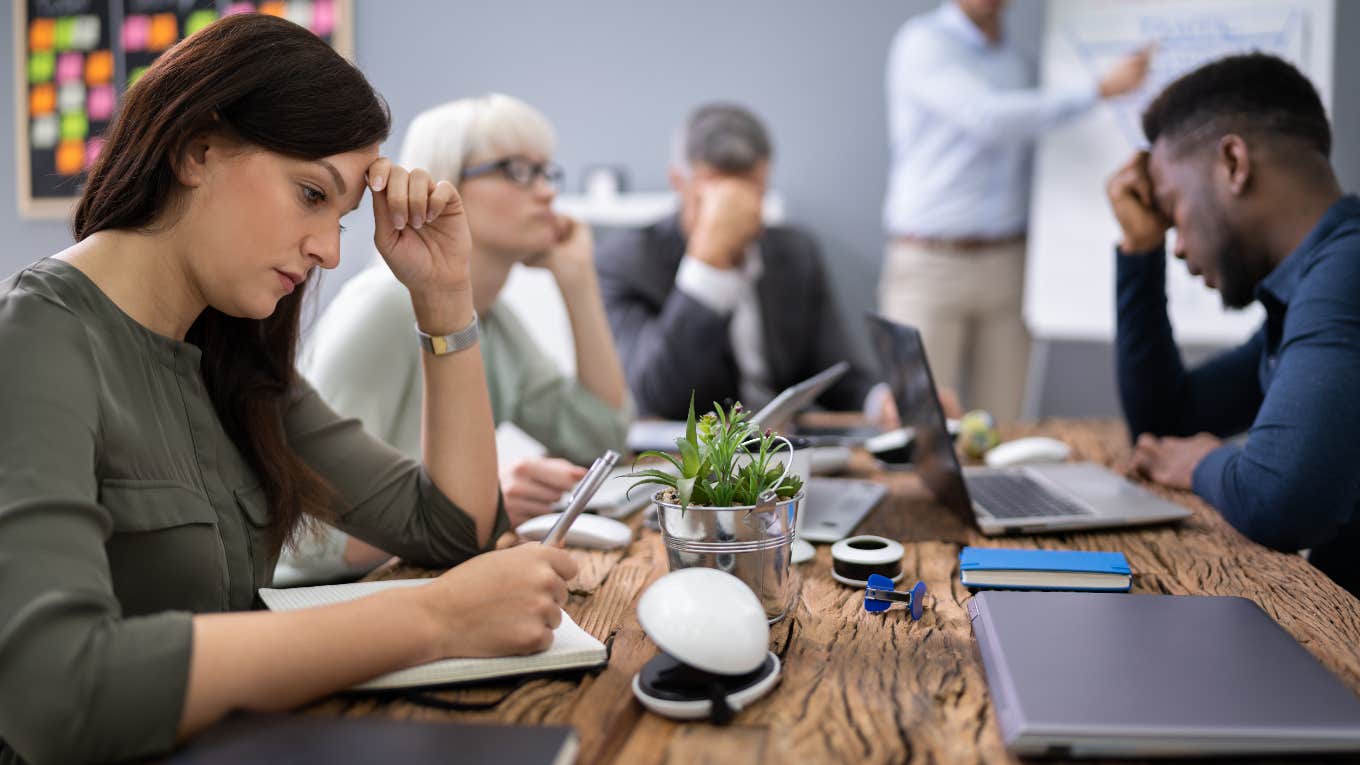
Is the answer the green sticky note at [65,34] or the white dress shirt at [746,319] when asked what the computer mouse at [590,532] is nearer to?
the white dress shirt at [746,319]

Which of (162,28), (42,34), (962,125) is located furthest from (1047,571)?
(42,34)

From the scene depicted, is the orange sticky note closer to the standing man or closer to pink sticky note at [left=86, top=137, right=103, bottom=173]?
the standing man

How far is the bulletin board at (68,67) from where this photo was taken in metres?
3.50

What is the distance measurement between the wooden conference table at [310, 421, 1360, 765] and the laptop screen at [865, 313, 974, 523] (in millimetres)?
61

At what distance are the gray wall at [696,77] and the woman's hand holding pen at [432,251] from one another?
2.13 m

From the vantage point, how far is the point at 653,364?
2.19m

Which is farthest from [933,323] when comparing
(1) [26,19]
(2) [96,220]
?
(1) [26,19]

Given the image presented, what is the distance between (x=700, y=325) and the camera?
2150 mm

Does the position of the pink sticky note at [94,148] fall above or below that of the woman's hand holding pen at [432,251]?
above

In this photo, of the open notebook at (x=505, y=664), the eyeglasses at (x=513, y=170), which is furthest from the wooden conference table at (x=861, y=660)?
the eyeglasses at (x=513, y=170)

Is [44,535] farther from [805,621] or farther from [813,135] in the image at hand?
[813,135]

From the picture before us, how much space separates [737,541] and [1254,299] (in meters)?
0.96

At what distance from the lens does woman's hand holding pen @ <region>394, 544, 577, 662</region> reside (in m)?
0.68

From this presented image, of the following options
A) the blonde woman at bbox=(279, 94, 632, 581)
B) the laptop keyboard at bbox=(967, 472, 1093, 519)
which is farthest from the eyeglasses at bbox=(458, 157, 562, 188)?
the laptop keyboard at bbox=(967, 472, 1093, 519)
